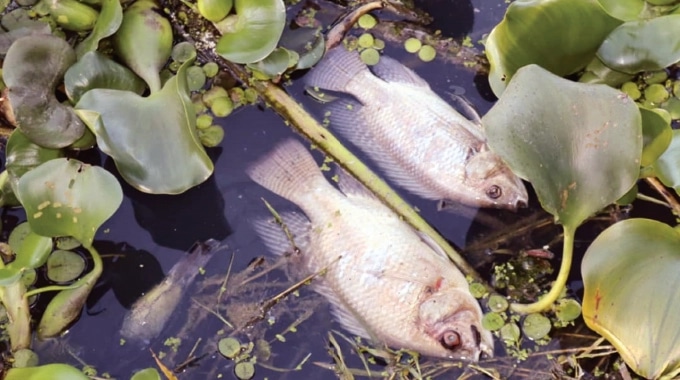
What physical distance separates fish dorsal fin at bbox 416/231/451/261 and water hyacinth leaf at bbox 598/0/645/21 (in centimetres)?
92

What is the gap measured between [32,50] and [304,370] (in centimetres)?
126

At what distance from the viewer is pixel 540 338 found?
2309mm

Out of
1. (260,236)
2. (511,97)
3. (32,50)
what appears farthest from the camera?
(260,236)

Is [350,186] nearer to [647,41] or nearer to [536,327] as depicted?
[536,327]

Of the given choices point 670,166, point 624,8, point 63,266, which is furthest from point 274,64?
point 670,166

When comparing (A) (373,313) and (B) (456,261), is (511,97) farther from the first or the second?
(A) (373,313)

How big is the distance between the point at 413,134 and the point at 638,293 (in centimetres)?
86

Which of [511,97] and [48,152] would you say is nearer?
[511,97]

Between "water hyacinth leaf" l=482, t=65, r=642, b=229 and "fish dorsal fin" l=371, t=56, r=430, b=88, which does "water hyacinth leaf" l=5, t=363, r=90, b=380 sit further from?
"fish dorsal fin" l=371, t=56, r=430, b=88

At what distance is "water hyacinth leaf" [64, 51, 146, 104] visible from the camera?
92.3 inches

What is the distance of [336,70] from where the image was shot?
2.62m

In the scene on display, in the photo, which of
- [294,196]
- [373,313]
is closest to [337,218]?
[294,196]

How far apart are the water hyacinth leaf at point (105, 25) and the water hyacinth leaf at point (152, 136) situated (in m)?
0.24

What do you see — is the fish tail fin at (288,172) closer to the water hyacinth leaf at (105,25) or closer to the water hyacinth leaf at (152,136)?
the water hyacinth leaf at (152,136)
